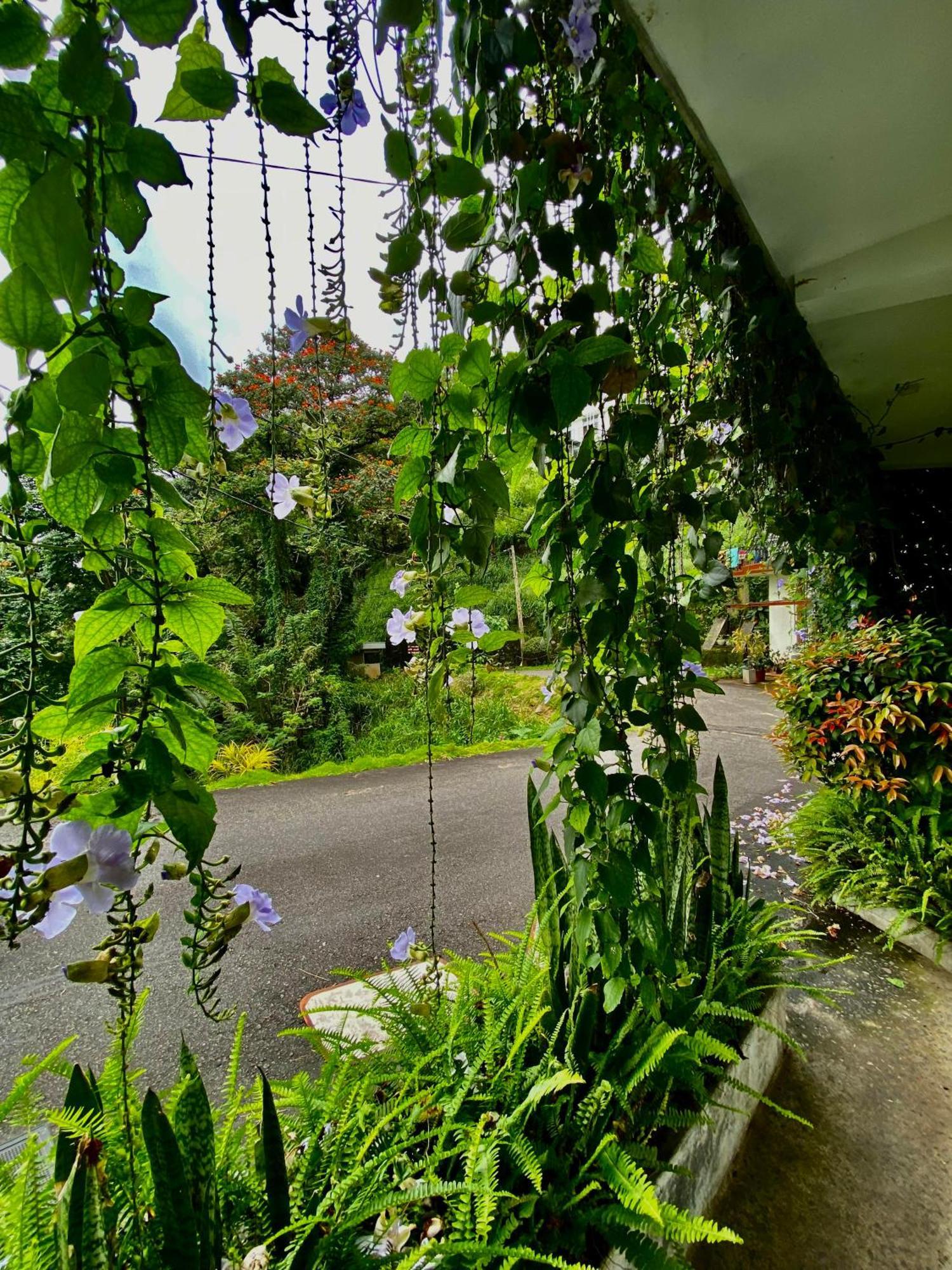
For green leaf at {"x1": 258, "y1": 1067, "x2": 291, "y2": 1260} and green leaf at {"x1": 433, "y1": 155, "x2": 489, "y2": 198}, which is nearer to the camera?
green leaf at {"x1": 433, "y1": 155, "x2": 489, "y2": 198}

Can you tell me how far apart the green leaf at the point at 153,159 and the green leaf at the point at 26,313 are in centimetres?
10

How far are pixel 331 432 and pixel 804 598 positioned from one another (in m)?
3.39

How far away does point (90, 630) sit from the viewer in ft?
1.29

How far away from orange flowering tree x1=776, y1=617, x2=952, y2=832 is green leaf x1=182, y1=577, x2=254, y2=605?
2176mm

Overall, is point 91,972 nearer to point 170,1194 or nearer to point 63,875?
point 63,875

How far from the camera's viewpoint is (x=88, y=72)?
0.96 feet

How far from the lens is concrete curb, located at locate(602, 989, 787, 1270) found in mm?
863

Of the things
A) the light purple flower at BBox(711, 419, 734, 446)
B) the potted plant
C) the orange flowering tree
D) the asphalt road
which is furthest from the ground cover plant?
the potted plant

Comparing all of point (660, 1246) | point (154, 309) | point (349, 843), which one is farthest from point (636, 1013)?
point (349, 843)

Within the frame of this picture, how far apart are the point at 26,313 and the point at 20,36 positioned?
0.45 ft

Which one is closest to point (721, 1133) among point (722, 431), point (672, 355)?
point (672, 355)

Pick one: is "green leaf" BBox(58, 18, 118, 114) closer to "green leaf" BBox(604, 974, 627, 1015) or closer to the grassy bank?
"green leaf" BBox(604, 974, 627, 1015)

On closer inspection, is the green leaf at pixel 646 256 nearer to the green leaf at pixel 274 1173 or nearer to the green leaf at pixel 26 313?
the green leaf at pixel 26 313

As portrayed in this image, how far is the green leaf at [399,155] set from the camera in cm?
48
